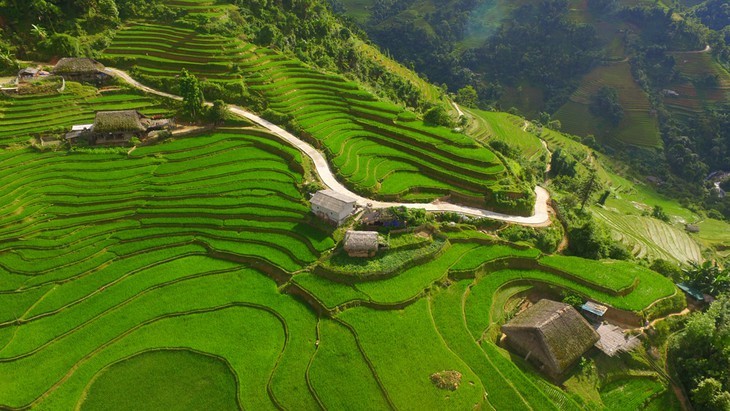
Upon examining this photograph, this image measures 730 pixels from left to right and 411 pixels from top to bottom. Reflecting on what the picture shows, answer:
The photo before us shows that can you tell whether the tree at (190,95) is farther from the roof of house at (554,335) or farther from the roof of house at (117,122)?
the roof of house at (554,335)

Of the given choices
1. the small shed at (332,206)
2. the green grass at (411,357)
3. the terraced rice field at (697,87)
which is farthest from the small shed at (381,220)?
the terraced rice field at (697,87)

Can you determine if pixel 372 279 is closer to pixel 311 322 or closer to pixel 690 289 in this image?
pixel 311 322

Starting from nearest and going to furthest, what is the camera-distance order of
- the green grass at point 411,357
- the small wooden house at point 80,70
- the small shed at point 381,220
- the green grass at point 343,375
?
the green grass at point 343,375 → the green grass at point 411,357 → the small shed at point 381,220 → the small wooden house at point 80,70

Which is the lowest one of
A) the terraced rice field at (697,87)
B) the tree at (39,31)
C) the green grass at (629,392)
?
the green grass at (629,392)

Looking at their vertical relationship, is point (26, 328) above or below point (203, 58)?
below

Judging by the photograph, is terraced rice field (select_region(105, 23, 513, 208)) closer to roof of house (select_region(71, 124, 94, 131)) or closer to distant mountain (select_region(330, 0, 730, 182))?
roof of house (select_region(71, 124, 94, 131))

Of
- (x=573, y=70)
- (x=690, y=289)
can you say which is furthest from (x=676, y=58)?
(x=690, y=289)
